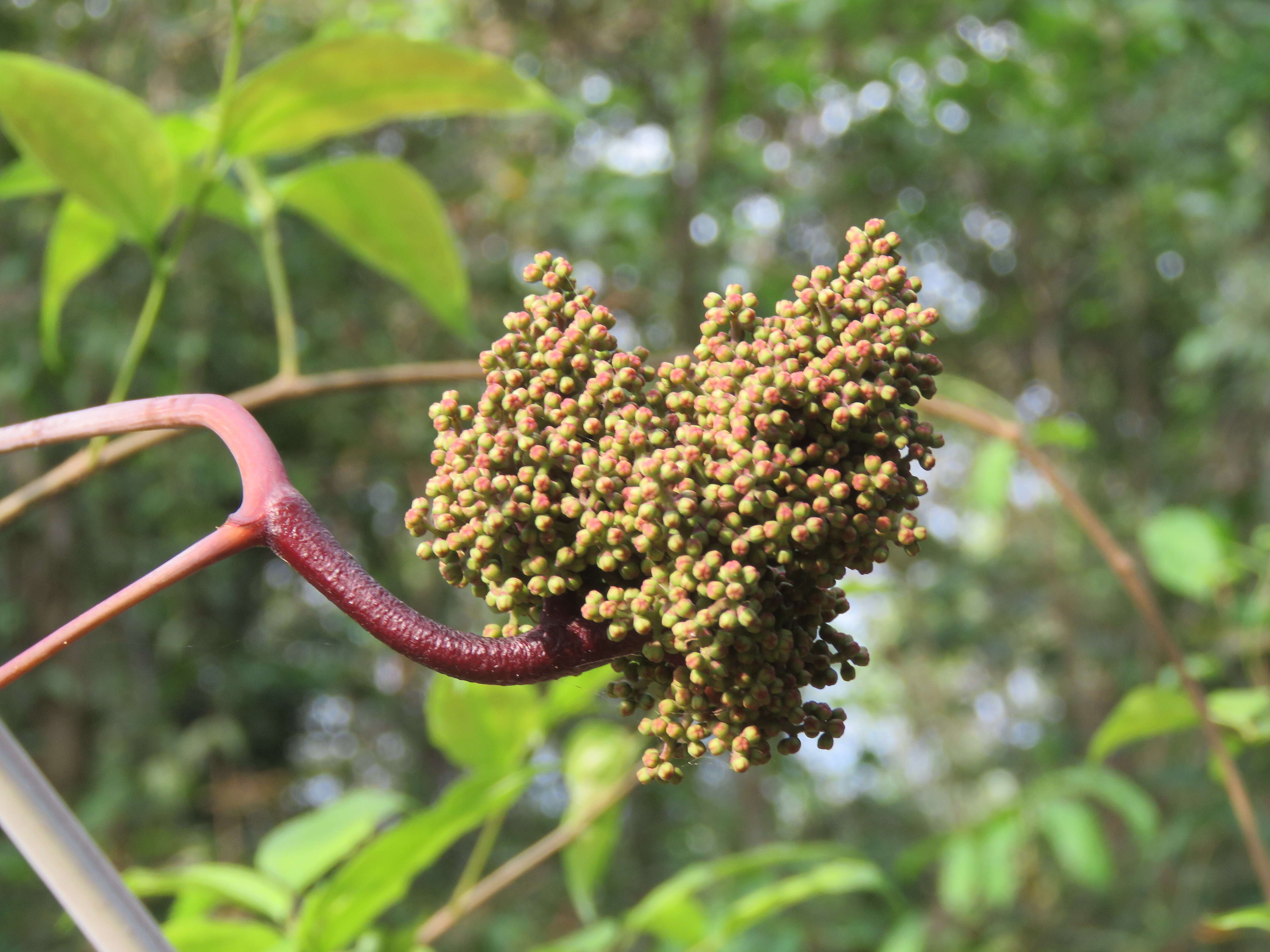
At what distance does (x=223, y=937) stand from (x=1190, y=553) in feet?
5.33

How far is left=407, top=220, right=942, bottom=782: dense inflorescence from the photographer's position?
1.80ft

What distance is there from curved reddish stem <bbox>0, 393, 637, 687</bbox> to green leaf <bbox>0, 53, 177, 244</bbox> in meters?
0.47

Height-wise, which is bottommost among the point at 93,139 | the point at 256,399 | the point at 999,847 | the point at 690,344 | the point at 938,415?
the point at 999,847

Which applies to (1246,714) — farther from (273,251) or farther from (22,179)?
(22,179)

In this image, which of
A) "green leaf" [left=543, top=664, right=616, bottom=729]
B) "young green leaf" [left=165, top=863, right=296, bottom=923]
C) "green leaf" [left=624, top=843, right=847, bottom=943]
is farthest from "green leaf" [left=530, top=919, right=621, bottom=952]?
"young green leaf" [left=165, top=863, right=296, bottom=923]

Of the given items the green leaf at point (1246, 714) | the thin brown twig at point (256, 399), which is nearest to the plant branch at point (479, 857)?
the thin brown twig at point (256, 399)

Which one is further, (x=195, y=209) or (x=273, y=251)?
(x=273, y=251)

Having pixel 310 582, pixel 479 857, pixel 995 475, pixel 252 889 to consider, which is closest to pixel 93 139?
pixel 310 582

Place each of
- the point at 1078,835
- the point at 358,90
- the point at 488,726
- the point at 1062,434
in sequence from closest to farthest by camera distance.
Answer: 1. the point at 358,90
2. the point at 488,726
3. the point at 1062,434
4. the point at 1078,835

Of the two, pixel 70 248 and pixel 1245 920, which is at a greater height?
pixel 70 248

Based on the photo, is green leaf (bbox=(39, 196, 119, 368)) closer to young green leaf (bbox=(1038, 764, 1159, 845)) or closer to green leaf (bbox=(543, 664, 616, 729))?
green leaf (bbox=(543, 664, 616, 729))

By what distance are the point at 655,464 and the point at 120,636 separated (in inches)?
153

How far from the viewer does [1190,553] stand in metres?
1.97

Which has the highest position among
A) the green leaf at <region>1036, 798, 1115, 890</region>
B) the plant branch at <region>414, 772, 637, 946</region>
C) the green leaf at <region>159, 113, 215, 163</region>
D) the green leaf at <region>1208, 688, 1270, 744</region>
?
the green leaf at <region>159, 113, 215, 163</region>
